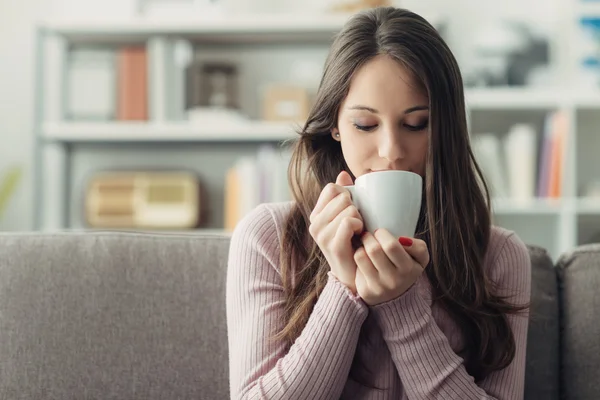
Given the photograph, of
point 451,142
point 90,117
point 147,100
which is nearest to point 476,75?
point 147,100

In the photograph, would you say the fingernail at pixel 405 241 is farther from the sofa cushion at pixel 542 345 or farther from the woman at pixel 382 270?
the sofa cushion at pixel 542 345

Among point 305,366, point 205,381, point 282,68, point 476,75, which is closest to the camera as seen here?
point 305,366

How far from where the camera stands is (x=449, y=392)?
996 millimetres

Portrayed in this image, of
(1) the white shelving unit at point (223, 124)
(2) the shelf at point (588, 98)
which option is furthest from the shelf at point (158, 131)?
(2) the shelf at point (588, 98)

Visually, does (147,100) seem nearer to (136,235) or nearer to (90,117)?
(90,117)

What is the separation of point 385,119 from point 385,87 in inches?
1.8

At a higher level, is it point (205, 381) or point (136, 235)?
point (136, 235)

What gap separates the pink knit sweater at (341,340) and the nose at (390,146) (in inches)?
6.9

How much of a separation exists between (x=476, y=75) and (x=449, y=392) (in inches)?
90.2

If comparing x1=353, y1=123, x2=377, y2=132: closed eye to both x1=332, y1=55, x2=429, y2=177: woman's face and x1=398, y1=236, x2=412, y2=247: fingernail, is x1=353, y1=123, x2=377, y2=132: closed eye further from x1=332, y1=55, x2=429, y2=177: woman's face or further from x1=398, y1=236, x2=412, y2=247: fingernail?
x1=398, y1=236, x2=412, y2=247: fingernail

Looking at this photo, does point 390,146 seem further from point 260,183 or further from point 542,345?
point 260,183

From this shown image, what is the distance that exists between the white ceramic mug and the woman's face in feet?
0.47

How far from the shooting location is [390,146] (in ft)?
3.20

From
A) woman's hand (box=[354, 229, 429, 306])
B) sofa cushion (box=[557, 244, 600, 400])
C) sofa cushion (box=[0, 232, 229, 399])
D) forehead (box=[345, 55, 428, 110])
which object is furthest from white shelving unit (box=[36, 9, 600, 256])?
woman's hand (box=[354, 229, 429, 306])
